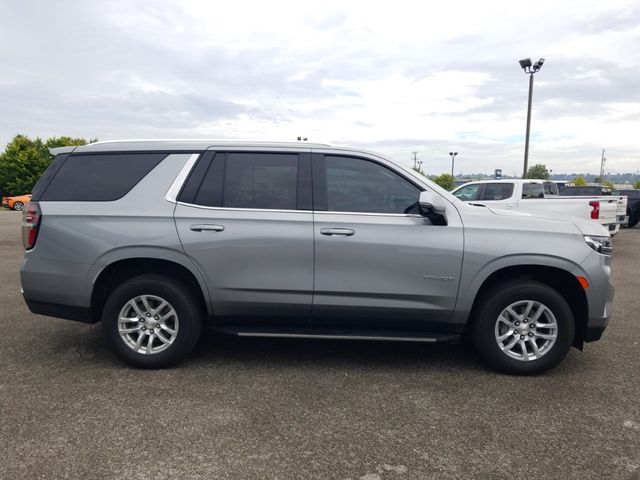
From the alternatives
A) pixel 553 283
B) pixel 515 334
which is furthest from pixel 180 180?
pixel 553 283

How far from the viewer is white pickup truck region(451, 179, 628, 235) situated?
9.74 meters

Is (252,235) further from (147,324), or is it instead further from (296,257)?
(147,324)

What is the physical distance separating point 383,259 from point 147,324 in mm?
2004

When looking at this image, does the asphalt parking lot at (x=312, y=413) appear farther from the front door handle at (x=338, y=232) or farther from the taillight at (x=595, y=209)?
the taillight at (x=595, y=209)

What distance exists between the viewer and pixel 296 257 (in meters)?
4.02

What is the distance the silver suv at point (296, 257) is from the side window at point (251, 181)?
0.04 ft

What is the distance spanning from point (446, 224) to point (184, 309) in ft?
7.25

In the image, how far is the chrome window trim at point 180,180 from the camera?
13.6ft

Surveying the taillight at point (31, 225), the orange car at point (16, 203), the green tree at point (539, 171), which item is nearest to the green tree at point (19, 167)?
the orange car at point (16, 203)

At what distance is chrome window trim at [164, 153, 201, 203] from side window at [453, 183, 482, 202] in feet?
31.5

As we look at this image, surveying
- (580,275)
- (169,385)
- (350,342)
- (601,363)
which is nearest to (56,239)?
(169,385)

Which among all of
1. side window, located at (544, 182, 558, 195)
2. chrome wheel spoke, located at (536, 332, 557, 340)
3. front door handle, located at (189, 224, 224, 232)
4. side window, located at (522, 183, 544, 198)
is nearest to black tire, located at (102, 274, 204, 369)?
front door handle, located at (189, 224, 224, 232)

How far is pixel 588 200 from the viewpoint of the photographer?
32.2 feet

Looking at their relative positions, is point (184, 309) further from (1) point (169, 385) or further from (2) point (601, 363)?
(2) point (601, 363)
